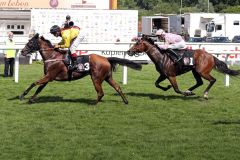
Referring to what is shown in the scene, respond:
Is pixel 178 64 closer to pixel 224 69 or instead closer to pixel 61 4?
pixel 224 69

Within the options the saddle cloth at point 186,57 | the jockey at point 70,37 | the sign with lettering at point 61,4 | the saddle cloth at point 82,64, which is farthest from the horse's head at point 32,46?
the sign with lettering at point 61,4

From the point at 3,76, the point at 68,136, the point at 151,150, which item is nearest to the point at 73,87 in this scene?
the point at 3,76

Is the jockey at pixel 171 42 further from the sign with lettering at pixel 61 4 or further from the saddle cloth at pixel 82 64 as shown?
the sign with lettering at pixel 61 4

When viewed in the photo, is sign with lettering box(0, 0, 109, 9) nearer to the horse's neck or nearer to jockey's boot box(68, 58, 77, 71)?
the horse's neck

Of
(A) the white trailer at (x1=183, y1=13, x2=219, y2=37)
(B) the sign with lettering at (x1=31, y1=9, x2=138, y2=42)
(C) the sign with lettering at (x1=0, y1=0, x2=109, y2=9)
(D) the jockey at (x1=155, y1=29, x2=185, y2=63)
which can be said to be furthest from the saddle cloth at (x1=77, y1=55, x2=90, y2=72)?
(A) the white trailer at (x1=183, y1=13, x2=219, y2=37)

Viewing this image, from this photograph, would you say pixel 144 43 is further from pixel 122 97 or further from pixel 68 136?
pixel 68 136

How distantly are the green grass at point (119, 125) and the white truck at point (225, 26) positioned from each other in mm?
33900

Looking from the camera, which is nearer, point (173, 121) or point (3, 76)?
point (173, 121)

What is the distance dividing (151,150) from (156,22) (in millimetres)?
44061

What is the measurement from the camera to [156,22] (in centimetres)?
5250

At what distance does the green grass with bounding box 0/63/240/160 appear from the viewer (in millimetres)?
8805

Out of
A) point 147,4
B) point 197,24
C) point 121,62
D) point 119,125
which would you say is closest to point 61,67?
point 121,62

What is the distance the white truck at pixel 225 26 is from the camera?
49969mm

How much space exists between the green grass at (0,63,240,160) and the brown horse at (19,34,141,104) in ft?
1.30
